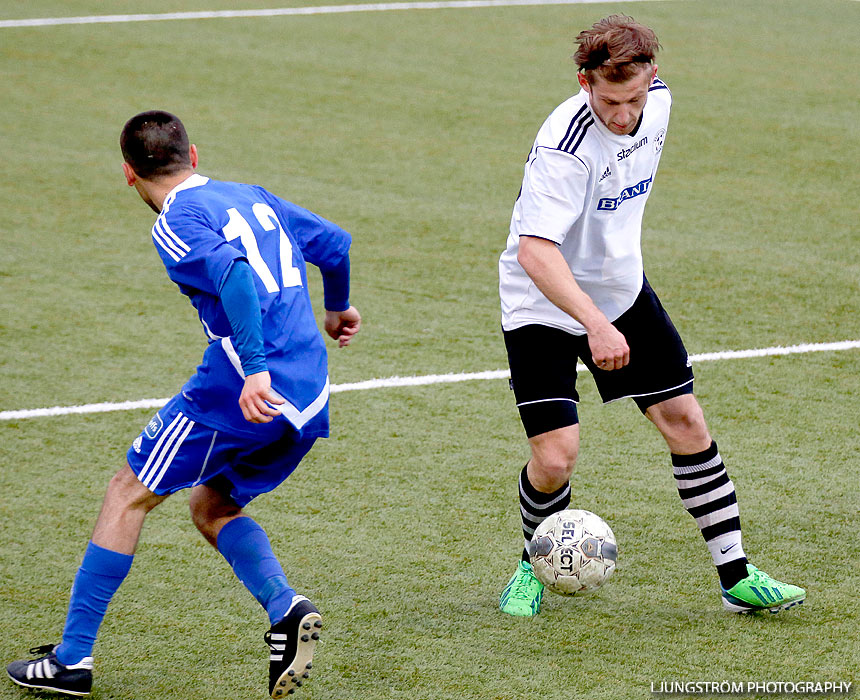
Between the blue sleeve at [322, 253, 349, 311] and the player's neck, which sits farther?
the blue sleeve at [322, 253, 349, 311]

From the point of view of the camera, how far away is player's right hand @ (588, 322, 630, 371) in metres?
3.63

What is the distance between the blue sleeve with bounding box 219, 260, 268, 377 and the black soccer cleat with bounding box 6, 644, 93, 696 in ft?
3.50

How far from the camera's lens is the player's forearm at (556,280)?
3.70m

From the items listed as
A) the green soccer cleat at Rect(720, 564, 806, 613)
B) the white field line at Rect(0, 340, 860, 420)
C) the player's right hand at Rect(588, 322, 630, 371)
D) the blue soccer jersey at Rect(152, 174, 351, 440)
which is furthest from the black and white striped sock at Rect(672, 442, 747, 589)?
the white field line at Rect(0, 340, 860, 420)

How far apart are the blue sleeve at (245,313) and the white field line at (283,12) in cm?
1373

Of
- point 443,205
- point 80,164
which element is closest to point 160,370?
point 443,205

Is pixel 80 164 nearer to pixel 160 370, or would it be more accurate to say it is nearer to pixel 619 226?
pixel 160 370

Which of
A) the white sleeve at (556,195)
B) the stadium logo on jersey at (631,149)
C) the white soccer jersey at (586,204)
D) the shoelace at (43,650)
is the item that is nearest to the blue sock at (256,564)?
the shoelace at (43,650)

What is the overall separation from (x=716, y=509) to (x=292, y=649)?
157cm

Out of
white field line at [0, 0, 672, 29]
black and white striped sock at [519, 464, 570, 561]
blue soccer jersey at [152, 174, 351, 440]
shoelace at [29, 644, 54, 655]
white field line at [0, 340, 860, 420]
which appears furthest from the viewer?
white field line at [0, 0, 672, 29]

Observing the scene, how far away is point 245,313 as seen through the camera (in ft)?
11.2

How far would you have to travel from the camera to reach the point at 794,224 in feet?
30.5

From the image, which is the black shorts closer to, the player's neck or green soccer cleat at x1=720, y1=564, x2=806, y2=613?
green soccer cleat at x1=720, y1=564, x2=806, y2=613

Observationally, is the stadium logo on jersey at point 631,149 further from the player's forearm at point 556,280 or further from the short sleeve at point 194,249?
the short sleeve at point 194,249
